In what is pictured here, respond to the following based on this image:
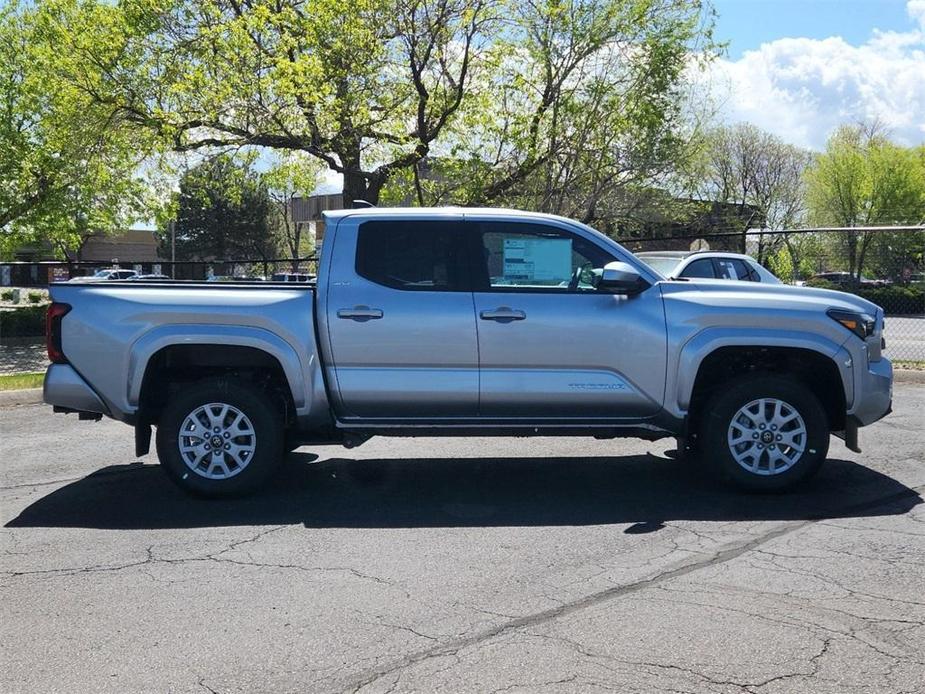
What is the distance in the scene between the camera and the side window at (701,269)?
12852 millimetres

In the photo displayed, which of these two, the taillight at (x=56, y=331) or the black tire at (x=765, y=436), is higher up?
the taillight at (x=56, y=331)

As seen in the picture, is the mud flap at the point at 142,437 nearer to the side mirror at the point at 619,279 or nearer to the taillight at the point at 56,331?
the taillight at the point at 56,331

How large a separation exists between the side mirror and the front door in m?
0.09

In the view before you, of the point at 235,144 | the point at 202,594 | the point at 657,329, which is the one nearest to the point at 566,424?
the point at 657,329

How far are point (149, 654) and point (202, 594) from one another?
74cm

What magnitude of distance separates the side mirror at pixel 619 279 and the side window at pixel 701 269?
21.4ft

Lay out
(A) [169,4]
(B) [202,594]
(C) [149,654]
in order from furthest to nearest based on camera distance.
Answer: (A) [169,4] < (B) [202,594] < (C) [149,654]

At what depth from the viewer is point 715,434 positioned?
6.62m

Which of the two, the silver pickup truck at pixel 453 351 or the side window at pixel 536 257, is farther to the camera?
the side window at pixel 536 257

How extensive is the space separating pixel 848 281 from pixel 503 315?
35.5 feet

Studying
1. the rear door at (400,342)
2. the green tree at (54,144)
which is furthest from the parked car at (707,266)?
the green tree at (54,144)

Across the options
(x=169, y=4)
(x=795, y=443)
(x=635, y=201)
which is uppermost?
(x=169, y=4)

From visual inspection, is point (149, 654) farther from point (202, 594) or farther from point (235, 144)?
point (235, 144)

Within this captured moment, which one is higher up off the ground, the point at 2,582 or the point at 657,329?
the point at 657,329
